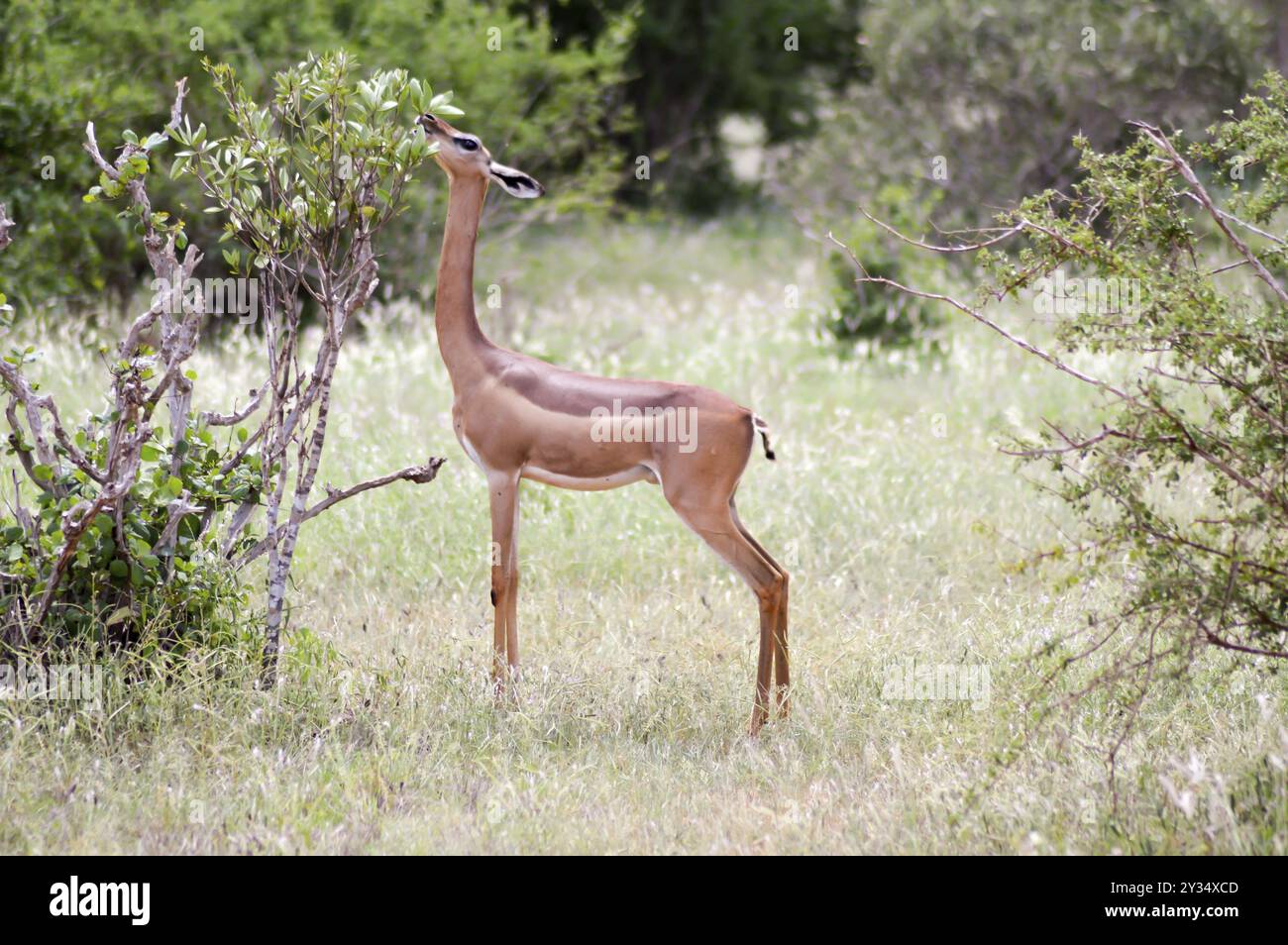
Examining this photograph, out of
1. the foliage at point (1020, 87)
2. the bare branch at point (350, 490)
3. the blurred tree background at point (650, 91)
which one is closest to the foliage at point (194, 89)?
the blurred tree background at point (650, 91)

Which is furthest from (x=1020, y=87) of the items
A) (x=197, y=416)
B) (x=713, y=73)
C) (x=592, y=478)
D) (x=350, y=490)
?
(x=350, y=490)

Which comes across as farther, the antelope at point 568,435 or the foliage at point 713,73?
the foliage at point 713,73

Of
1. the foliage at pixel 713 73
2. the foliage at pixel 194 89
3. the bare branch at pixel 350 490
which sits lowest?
the bare branch at pixel 350 490

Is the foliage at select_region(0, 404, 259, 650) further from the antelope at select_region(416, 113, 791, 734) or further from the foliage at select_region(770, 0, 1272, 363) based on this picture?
the foliage at select_region(770, 0, 1272, 363)

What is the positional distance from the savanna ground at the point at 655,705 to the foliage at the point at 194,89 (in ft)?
→ 3.96

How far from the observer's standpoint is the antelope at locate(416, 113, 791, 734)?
17.0ft

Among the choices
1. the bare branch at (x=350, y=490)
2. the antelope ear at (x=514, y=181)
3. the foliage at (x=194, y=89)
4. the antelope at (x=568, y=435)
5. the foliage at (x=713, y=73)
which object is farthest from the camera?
the foliage at (x=713, y=73)

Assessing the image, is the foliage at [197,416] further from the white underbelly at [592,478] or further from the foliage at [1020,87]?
the foliage at [1020,87]

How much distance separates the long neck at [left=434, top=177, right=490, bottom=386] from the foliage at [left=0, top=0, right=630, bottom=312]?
438 centimetres

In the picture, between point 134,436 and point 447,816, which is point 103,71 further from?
point 447,816

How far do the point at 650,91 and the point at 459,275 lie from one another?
58.5ft

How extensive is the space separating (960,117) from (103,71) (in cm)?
875

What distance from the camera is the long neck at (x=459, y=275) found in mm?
5469

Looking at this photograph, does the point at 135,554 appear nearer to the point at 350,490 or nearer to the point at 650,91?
the point at 350,490
